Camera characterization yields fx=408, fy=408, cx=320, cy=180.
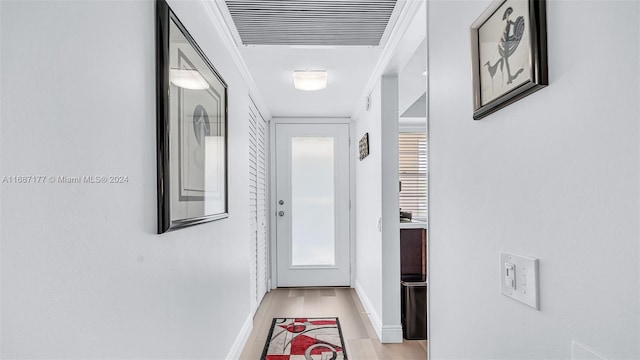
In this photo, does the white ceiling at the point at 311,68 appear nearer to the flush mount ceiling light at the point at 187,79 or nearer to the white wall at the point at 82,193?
the flush mount ceiling light at the point at 187,79

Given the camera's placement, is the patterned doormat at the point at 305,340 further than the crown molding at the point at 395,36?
Yes

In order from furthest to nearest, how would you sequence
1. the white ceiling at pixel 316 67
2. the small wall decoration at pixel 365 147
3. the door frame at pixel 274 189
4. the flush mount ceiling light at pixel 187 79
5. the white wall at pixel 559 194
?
the door frame at pixel 274 189, the small wall decoration at pixel 365 147, the white ceiling at pixel 316 67, the flush mount ceiling light at pixel 187 79, the white wall at pixel 559 194

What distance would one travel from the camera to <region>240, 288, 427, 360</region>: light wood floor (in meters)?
2.96

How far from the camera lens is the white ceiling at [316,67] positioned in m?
2.66

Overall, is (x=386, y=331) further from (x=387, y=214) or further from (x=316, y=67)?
(x=316, y=67)

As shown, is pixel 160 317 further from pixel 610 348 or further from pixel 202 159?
pixel 610 348

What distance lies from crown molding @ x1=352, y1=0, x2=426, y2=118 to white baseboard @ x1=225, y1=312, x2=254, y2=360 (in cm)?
218

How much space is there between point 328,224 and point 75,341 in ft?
13.7

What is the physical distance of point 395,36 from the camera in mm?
2434

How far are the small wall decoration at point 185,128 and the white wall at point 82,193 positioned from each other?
0.04m

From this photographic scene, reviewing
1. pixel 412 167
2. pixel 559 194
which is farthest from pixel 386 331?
pixel 412 167

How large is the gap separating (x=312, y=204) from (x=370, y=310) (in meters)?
1.72

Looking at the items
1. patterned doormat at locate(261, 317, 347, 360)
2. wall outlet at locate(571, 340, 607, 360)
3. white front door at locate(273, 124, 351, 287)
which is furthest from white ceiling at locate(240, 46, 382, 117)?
wall outlet at locate(571, 340, 607, 360)

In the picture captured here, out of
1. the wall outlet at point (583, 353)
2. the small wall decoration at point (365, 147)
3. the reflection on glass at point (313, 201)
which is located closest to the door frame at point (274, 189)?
the reflection on glass at point (313, 201)
